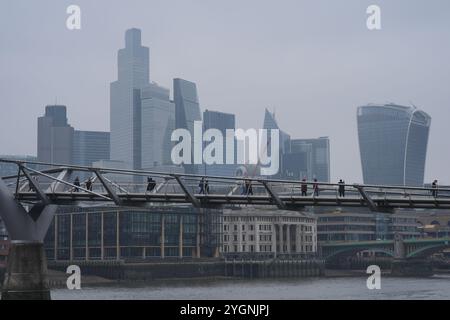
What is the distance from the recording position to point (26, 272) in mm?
71000

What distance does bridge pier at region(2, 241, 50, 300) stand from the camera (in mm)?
70375

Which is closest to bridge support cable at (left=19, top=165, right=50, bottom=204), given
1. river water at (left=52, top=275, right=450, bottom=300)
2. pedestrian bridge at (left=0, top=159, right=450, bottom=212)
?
pedestrian bridge at (left=0, top=159, right=450, bottom=212)

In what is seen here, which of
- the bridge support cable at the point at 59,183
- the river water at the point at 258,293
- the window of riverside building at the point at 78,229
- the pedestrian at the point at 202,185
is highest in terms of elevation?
the bridge support cable at the point at 59,183

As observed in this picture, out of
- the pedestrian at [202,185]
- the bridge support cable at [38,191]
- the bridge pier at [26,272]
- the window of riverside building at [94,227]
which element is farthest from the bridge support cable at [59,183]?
the window of riverside building at [94,227]

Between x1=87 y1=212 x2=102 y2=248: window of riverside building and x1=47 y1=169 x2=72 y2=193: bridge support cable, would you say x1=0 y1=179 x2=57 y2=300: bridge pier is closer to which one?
x1=47 y1=169 x2=72 y2=193: bridge support cable

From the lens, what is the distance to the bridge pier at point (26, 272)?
7038 cm

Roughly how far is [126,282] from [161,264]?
17.8 meters

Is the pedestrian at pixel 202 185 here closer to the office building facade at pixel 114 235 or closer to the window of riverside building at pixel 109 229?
the office building facade at pixel 114 235
